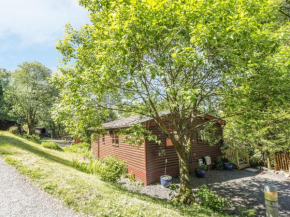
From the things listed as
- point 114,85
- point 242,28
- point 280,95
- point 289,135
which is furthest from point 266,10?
point 289,135

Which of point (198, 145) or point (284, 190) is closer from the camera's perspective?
point (284, 190)

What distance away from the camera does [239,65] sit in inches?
169

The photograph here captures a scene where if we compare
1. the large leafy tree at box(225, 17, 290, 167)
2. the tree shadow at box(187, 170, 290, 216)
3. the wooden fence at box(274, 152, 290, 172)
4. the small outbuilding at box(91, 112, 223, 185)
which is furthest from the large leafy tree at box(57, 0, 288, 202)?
the wooden fence at box(274, 152, 290, 172)

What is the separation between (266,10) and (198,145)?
879 cm

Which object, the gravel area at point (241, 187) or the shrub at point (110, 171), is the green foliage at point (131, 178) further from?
the shrub at point (110, 171)

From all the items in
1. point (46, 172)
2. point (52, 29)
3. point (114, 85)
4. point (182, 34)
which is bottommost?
point (46, 172)

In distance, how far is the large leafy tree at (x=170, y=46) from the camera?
3963 mm

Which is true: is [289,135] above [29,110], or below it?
below

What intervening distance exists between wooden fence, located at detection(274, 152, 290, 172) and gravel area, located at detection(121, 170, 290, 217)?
1.83 feet

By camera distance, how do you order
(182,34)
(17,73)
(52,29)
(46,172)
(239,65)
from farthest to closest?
1. (17,73)
2. (52,29)
3. (46,172)
4. (182,34)
5. (239,65)

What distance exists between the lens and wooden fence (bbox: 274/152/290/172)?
966 cm

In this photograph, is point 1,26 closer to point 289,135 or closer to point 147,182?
point 147,182

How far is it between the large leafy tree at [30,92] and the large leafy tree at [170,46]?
22891 mm

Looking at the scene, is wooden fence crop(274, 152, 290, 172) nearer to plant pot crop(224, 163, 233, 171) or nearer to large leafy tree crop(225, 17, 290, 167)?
plant pot crop(224, 163, 233, 171)
